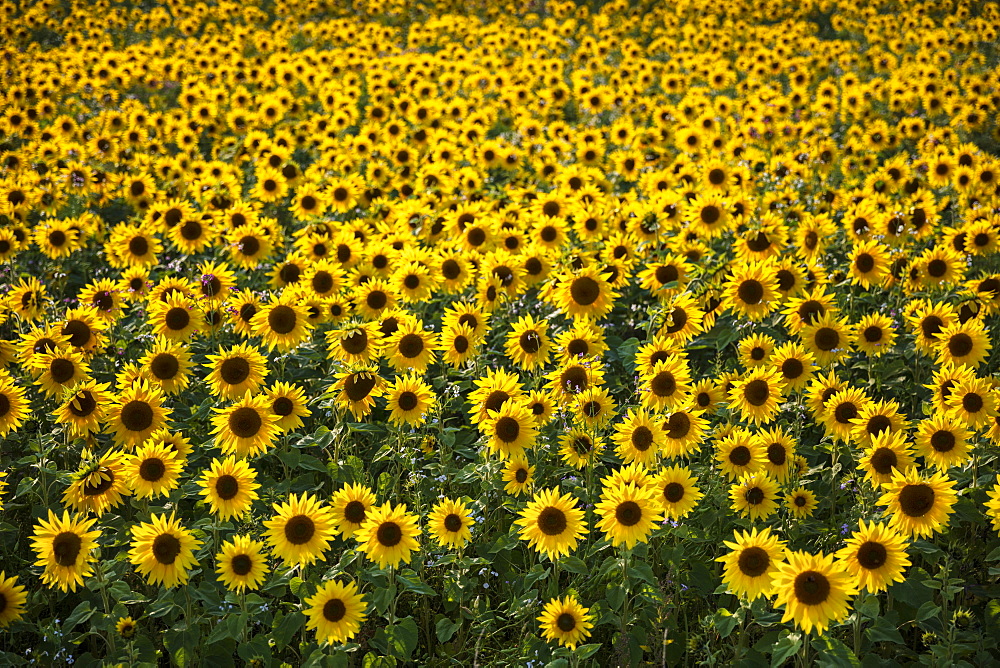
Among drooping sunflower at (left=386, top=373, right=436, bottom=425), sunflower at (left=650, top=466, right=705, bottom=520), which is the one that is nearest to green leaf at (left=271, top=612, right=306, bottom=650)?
drooping sunflower at (left=386, top=373, right=436, bottom=425)

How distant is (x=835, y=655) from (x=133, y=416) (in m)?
4.14

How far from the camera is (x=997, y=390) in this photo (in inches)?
190

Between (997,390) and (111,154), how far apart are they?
421 inches

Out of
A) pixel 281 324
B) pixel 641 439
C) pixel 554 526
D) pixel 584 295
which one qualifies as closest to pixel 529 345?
pixel 584 295

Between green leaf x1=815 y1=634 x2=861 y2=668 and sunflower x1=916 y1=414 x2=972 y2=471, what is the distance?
54.0 inches

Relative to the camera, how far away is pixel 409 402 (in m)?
5.16

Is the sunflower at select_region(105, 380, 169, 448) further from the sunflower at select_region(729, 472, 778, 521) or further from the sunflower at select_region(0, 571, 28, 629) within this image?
the sunflower at select_region(729, 472, 778, 521)

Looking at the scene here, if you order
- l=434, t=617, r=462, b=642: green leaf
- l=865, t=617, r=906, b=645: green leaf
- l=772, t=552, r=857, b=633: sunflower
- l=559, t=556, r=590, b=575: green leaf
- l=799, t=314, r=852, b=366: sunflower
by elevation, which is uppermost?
l=799, t=314, r=852, b=366: sunflower

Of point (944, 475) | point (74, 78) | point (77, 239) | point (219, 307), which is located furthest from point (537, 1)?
point (944, 475)

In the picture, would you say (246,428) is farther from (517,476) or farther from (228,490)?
(517,476)

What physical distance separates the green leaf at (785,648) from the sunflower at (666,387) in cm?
163

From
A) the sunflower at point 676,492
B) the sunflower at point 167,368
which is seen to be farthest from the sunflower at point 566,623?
the sunflower at point 167,368

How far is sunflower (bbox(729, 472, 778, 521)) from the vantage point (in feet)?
14.7

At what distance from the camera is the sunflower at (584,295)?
617 cm
